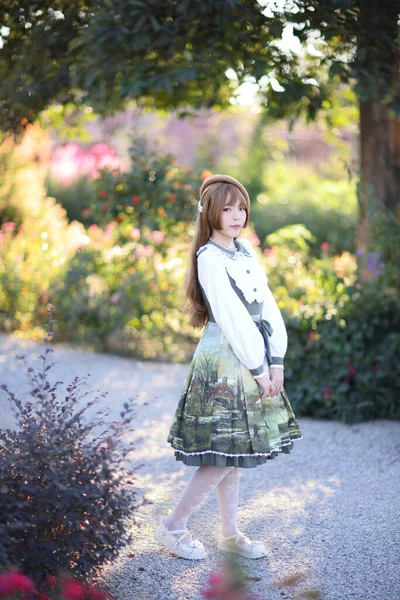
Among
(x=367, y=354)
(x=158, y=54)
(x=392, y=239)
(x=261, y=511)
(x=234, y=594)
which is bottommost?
(x=261, y=511)

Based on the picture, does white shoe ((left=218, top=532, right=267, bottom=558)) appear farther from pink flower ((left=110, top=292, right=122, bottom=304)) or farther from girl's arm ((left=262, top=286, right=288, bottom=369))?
pink flower ((left=110, top=292, right=122, bottom=304))

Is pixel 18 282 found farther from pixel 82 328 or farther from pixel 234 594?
pixel 234 594

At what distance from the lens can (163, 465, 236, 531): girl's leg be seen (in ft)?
8.78

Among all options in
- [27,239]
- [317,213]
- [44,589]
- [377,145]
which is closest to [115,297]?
[27,239]

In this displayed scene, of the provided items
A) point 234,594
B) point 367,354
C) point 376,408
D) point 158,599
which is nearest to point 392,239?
point 367,354

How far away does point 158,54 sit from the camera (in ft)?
14.0

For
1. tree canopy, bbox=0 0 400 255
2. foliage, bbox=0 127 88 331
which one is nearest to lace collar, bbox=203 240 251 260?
tree canopy, bbox=0 0 400 255

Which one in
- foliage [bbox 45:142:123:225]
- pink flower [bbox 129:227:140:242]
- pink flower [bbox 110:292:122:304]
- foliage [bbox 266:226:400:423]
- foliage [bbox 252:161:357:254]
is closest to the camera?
foliage [bbox 266:226:400:423]

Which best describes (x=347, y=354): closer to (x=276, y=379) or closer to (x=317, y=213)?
(x=276, y=379)

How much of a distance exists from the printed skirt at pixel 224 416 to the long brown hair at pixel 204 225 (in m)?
0.22

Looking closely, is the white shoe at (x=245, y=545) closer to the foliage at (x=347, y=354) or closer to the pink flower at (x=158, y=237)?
the foliage at (x=347, y=354)

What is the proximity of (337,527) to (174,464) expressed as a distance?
1.22 metres

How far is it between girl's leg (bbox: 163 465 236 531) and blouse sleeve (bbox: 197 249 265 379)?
409mm

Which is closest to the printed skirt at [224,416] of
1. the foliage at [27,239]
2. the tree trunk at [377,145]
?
the tree trunk at [377,145]
